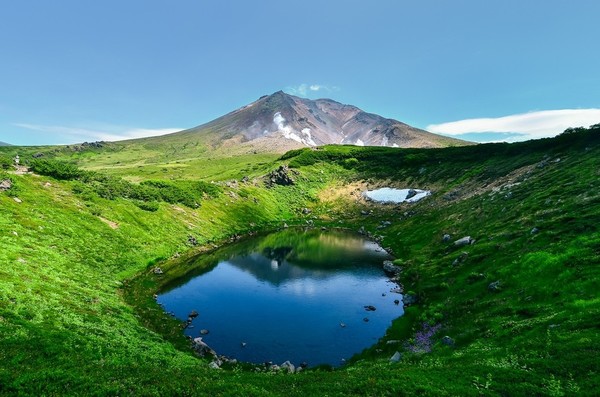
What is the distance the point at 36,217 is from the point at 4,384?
177 ft

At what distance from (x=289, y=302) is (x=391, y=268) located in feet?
84.4

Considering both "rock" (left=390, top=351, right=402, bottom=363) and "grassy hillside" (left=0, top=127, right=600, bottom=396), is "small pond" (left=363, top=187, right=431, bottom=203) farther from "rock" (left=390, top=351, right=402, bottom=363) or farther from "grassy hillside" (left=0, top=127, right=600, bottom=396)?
"rock" (left=390, top=351, right=402, bottom=363)

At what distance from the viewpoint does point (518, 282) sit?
1624 inches

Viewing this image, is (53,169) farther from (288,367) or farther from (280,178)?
(280,178)

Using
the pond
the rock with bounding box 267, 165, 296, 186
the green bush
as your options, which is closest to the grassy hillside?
the green bush

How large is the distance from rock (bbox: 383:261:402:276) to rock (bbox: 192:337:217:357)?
42.5m

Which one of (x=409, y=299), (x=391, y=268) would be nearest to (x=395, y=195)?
(x=391, y=268)

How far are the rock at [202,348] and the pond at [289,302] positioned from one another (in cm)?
108

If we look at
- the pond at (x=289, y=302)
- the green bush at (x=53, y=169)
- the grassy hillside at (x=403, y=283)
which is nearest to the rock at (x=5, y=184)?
the grassy hillside at (x=403, y=283)

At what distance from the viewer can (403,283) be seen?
63906 millimetres

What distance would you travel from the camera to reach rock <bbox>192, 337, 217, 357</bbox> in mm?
41128

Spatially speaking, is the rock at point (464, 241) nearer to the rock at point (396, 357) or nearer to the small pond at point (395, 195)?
the rock at point (396, 357)

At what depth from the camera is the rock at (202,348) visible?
4113 cm

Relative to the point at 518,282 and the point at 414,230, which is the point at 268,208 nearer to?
the point at 414,230
